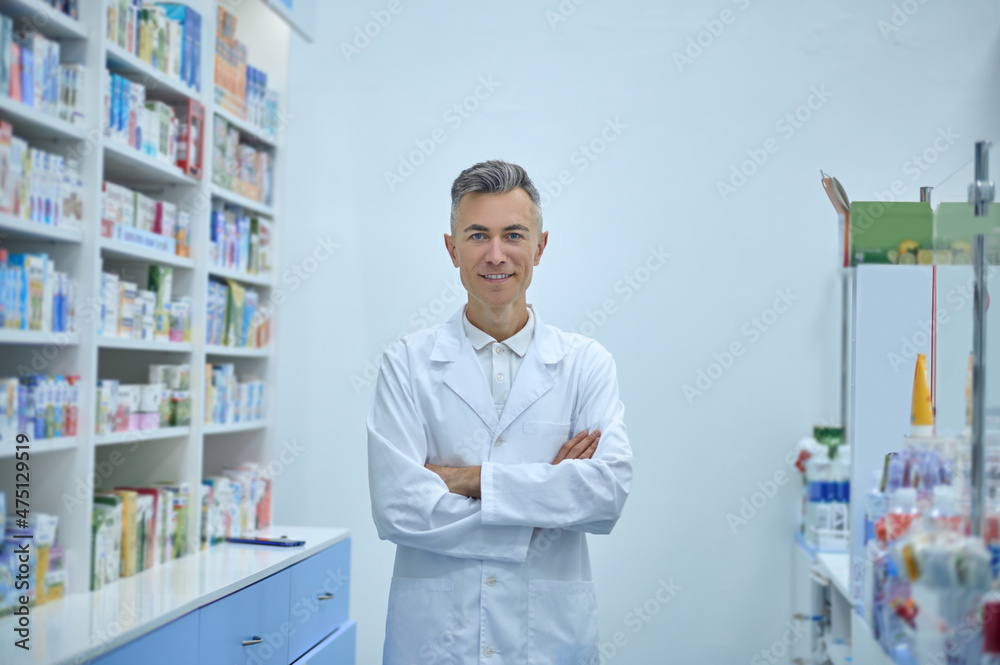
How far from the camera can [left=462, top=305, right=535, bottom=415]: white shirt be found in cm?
222

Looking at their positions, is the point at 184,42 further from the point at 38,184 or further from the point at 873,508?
the point at 873,508

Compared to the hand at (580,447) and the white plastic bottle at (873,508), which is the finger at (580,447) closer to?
the hand at (580,447)

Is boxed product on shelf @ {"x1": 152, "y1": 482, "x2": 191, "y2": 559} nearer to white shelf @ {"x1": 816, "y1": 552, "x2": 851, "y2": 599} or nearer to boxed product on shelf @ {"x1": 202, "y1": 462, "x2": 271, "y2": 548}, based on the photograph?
boxed product on shelf @ {"x1": 202, "y1": 462, "x2": 271, "y2": 548}

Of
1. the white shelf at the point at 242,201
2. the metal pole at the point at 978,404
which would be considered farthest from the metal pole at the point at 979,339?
the white shelf at the point at 242,201

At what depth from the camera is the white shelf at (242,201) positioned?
10.2 feet

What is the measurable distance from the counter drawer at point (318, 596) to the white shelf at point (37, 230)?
1269 mm

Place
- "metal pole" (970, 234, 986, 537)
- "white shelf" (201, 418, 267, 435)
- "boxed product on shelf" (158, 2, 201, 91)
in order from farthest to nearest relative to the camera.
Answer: "white shelf" (201, 418, 267, 435) → "boxed product on shelf" (158, 2, 201, 91) → "metal pole" (970, 234, 986, 537)

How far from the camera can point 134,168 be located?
273 cm

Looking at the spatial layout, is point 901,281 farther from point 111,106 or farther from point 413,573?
point 111,106

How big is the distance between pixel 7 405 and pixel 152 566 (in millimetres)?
866

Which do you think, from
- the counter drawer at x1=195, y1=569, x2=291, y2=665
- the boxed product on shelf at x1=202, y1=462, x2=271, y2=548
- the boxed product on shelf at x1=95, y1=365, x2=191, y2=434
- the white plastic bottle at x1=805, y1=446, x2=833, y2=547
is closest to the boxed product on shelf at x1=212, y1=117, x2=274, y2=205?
the boxed product on shelf at x1=95, y1=365, x2=191, y2=434

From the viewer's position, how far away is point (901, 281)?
1.94m

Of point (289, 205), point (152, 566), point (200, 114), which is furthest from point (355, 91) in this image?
point (152, 566)

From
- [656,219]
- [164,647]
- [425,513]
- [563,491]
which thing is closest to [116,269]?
[164,647]
